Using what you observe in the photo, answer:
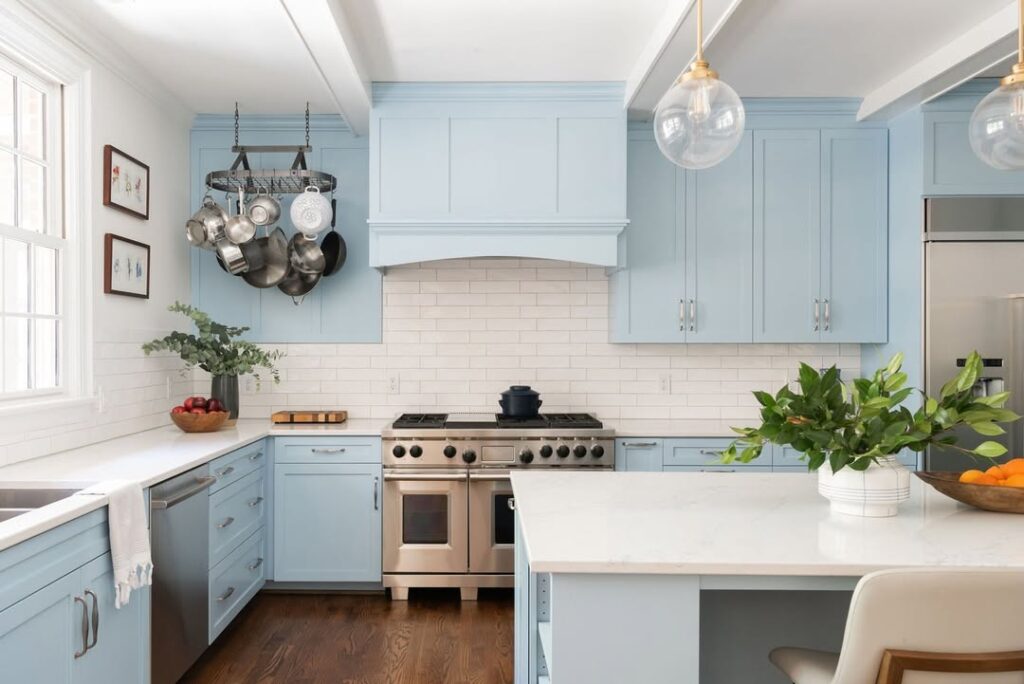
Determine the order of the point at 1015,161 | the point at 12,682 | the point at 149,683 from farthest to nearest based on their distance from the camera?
the point at 149,683
the point at 1015,161
the point at 12,682

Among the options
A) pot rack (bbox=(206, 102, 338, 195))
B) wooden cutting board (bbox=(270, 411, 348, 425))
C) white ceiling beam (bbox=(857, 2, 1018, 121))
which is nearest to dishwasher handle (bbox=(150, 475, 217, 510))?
wooden cutting board (bbox=(270, 411, 348, 425))

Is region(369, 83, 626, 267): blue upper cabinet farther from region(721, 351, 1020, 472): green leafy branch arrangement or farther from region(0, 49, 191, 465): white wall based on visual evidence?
region(721, 351, 1020, 472): green leafy branch arrangement

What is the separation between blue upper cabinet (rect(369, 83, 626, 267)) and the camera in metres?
4.08

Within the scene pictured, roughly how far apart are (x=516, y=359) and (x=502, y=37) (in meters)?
1.93

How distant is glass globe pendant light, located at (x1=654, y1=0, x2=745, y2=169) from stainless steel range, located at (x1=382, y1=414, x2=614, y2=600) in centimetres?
227

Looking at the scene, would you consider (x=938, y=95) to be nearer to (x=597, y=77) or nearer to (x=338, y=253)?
(x=597, y=77)

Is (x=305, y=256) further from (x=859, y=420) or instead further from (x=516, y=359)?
(x=859, y=420)

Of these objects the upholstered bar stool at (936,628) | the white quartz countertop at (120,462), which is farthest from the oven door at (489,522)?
the upholstered bar stool at (936,628)

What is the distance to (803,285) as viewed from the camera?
4.33 metres

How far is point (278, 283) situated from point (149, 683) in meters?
2.35

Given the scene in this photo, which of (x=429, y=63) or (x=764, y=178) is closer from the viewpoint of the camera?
(x=429, y=63)

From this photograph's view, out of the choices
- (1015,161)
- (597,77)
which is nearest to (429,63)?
(597,77)

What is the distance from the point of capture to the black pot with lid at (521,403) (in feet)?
13.9

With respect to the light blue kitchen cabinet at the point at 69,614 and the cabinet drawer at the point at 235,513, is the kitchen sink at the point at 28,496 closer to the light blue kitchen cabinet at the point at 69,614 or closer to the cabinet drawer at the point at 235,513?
the light blue kitchen cabinet at the point at 69,614
